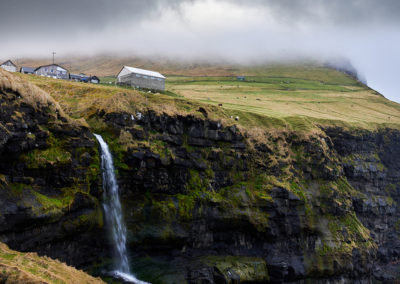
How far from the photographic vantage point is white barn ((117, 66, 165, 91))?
228 feet

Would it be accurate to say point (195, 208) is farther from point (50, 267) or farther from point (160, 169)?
point (50, 267)

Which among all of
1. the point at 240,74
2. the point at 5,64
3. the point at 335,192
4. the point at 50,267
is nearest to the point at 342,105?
the point at 335,192

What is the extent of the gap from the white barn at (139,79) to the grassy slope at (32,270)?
46.9 m

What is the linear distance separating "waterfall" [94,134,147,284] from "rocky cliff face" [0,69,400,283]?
96cm

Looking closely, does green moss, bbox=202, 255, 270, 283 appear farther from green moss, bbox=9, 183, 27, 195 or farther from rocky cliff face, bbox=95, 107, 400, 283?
green moss, bbox=9, 183, 27, 195

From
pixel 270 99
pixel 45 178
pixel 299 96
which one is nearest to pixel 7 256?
pixel 45 178

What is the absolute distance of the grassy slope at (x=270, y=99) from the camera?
4669cm

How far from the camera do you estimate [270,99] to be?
103500mm

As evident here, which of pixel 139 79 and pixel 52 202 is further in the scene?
pixel 139 79

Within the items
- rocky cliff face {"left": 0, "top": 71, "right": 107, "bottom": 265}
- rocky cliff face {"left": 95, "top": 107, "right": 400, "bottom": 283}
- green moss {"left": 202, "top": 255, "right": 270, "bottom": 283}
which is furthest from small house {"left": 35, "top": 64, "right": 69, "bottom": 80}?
green moss {"left": 202, "top": 255, "right": 270, "bottom": 283}

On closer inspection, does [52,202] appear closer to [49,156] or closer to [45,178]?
[45,178]

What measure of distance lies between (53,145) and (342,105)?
307ft

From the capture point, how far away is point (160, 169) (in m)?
42.6

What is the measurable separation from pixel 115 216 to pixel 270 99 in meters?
74.7
